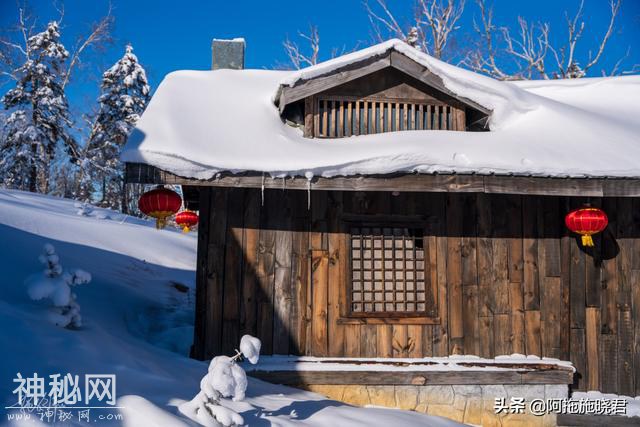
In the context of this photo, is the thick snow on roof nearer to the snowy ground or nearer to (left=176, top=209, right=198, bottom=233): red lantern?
the snowy ground

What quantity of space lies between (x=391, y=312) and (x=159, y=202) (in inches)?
127

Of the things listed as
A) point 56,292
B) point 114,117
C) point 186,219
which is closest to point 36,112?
point 114,117

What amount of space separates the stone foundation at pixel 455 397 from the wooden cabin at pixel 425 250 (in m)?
0.45

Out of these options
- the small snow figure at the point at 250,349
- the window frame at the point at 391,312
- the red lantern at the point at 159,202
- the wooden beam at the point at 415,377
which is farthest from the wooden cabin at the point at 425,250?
the small snow figure at the point at 250,349

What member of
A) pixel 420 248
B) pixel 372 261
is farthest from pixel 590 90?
pixel 372 261

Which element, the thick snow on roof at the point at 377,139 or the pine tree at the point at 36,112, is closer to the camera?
the thick snow on roof at the point at 377,139

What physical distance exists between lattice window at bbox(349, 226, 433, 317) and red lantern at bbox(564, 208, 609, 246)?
189 centimetres

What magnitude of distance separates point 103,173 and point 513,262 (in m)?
24.4

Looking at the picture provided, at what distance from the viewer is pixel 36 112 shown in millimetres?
24891

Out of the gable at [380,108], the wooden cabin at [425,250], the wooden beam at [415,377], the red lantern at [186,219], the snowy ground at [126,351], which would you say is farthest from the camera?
the red lantern at [186,219]

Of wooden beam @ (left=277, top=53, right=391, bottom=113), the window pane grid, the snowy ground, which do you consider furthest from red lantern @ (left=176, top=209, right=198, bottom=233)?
the window pane grid

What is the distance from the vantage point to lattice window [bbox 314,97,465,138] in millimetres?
7027

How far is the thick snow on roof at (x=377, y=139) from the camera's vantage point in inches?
219

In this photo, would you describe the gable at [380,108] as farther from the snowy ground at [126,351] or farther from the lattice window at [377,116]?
the snowy ground at [126,351]
